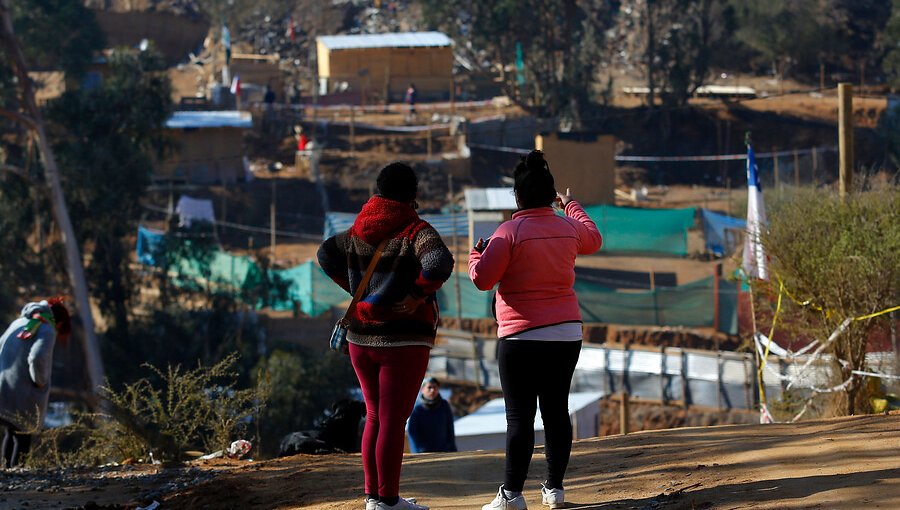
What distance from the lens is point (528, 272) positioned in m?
4.69

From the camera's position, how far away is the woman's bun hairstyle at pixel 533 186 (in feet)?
15.7

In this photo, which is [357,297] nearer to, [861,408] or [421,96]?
[861,408]

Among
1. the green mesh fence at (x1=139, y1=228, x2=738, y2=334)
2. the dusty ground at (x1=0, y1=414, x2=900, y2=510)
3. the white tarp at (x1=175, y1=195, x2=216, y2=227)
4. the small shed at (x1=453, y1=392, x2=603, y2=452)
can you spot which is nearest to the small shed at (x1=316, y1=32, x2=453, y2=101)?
the white tarp at (x1=175, y1=195, x2=216, y2=227)

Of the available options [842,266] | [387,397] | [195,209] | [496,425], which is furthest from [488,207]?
[387,397]

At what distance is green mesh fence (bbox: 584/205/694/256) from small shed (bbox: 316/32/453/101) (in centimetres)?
1862

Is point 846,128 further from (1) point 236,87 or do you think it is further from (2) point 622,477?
(1) point 236,87

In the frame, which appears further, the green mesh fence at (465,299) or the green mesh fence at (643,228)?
the green mesh fence at (643,228)

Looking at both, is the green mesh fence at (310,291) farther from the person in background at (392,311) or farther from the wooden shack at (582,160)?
the person in background at (392,311)

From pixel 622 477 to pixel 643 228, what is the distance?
21.1 metres

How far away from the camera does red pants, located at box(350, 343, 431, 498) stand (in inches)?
184

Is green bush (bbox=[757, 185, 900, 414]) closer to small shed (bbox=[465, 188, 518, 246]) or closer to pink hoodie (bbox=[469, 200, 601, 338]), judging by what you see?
pink hoodie (bbox=[469, 200, 601, 338])

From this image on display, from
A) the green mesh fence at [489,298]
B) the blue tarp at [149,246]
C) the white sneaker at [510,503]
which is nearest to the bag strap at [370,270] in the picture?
the white sneaker at [510,503]

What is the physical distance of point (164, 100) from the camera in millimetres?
27609

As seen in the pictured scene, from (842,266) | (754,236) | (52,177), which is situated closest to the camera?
(842,266)
